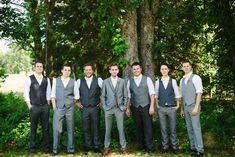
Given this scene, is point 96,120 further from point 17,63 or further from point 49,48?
point 17,63

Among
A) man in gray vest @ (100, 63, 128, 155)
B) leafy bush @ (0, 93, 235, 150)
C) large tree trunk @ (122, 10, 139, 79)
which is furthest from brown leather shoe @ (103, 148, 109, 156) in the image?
large tree trunk @ (122, 10, 139, 79)

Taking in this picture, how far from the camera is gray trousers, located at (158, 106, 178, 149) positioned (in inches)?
312

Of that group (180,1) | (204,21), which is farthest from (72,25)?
(204,21)

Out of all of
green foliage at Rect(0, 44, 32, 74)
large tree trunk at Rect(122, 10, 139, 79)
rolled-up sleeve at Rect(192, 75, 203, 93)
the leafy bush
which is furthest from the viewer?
green foliage at Rect(0, 44, 32, 74)

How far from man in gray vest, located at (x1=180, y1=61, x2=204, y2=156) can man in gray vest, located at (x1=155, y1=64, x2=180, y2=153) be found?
252 mm

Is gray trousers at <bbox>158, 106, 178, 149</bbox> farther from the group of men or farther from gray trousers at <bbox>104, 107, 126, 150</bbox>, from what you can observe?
gray trousers at <bbox>104, 107, 126, 150</bbox>

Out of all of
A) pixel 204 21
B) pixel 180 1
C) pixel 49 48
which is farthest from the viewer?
pixel 49 48

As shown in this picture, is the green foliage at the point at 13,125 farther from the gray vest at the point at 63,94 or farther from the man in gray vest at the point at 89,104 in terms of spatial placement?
the man in gray vest at the point at 89,104

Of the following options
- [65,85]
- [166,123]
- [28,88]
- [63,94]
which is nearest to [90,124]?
[63,94]

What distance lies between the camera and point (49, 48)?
16.1m

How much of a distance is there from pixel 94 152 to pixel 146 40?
145 inches

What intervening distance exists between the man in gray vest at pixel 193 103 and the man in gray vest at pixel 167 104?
25 centimetres

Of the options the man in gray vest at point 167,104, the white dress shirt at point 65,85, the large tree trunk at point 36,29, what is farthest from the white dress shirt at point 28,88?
the large tree trunk at point 36,29

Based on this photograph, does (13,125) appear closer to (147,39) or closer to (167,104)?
(167,104)
